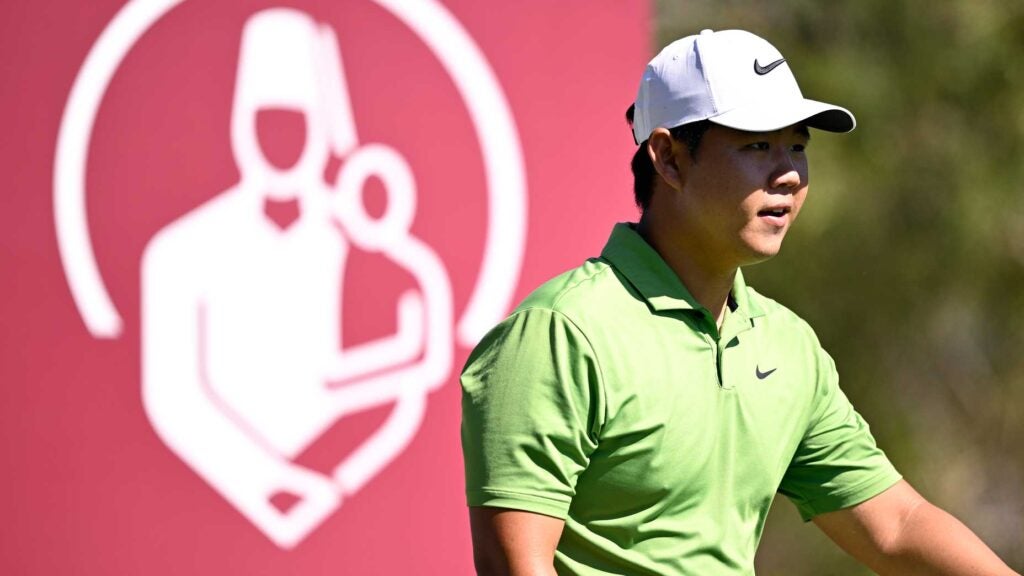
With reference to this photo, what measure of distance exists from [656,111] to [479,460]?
69 cm

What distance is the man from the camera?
2.06m

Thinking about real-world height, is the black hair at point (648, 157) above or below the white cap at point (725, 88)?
below

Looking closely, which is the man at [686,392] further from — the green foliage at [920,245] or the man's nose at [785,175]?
the green foliage at [920,245]

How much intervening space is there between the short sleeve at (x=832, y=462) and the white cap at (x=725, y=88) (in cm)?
51

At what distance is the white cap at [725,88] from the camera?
2.25 metres

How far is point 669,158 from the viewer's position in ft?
7.69

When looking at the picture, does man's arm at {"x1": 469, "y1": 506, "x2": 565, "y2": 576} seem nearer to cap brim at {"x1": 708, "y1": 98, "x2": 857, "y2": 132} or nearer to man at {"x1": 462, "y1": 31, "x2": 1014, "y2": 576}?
man at {"x1": 462, "y1": 31, "x2": 1014, "y2": 576}

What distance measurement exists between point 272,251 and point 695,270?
1426 mm

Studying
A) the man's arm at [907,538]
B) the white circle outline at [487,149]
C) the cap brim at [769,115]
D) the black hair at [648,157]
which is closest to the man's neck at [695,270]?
the black hair at [648,157]

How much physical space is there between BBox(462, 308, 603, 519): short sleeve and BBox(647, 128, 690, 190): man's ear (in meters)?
0.37

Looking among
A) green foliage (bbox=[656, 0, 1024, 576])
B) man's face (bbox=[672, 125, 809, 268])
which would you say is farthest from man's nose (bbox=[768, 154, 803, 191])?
green foliage (bbox=[656, 0, 1024, 576])

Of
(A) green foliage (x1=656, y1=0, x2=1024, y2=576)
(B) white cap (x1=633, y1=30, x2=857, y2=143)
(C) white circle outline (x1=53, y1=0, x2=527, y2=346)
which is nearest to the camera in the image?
(B) white cap (x1=633, y1=30, x2=857, y2=143)

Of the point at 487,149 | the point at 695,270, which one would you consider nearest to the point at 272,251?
the point at 487,149

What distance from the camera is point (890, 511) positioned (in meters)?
2.52
